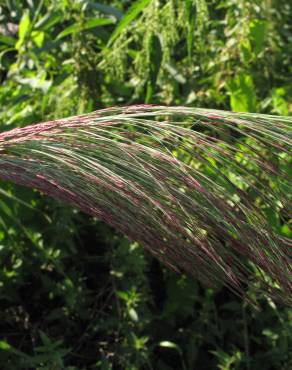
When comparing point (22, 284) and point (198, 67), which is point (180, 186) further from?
point (198, 67)

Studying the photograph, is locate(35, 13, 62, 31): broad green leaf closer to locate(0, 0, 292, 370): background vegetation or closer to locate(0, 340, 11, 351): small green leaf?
locate(0, 0, 292, 370): background vegetation

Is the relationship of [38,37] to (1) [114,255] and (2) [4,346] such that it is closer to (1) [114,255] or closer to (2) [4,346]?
(1) [114,255]

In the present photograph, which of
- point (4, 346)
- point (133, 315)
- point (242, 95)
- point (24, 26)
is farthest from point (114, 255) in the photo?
point (24, 26)

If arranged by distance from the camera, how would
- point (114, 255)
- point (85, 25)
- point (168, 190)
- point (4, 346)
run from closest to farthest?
point (168, 190)
point (4, 346)
point (114, 255)
point (85, 25)

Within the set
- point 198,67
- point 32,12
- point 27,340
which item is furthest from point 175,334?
point 32,12

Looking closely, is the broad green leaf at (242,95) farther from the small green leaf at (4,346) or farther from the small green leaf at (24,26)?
the small green leaf at (4,346)

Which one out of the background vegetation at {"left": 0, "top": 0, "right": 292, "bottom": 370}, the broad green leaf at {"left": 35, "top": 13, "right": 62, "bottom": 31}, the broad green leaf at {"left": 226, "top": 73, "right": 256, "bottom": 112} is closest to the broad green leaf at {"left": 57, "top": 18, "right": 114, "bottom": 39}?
the background vegetation at {"left": 0, "top": 0, "right": 292, "bottom": 370}
